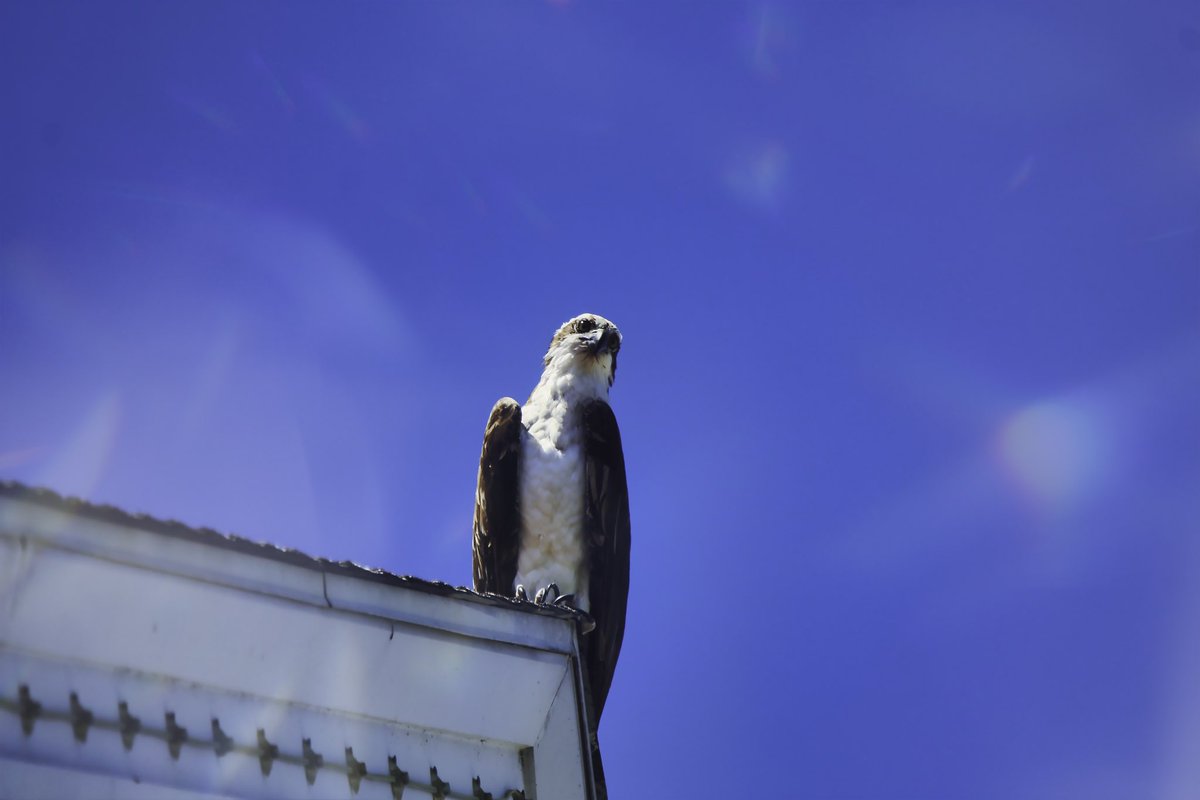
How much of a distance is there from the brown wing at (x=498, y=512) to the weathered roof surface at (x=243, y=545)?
263 centimetres

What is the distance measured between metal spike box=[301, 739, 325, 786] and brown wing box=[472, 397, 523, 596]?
3521mm

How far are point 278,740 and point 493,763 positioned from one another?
971mm

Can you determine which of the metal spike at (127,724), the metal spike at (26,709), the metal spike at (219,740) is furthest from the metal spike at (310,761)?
the metal spike at (26,709)

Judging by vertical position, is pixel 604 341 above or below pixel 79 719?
above

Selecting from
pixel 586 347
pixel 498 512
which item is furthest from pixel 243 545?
pixel 586 347

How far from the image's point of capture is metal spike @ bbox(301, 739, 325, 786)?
16.2 feet

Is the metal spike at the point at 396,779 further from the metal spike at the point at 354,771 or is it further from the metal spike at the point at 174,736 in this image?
the metal spike at the point at 174,736

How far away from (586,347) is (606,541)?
1796 mm

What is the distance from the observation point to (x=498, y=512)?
859 centimetres

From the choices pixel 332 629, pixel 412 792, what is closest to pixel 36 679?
pixel 332 629

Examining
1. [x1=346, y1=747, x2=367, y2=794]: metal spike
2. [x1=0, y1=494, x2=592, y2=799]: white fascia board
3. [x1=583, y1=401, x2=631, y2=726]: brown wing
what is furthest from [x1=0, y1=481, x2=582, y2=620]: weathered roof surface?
[x1=583, y1=401, x2=631, y2=726]: brown wing

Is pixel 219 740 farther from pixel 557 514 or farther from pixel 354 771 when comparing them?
pixel 557 514

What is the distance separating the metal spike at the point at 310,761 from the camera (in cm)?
494

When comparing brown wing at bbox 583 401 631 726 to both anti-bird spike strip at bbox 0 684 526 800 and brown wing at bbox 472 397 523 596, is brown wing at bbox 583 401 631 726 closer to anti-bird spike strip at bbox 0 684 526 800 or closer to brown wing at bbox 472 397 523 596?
brown wing at bbox 472 397 523 596
